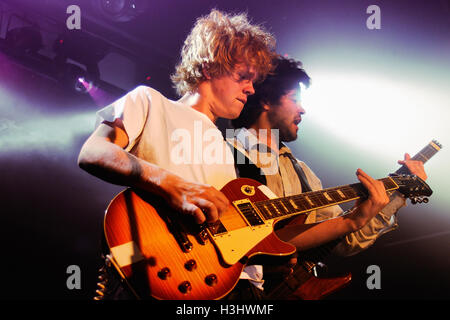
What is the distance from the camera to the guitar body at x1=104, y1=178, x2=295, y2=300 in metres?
1.07

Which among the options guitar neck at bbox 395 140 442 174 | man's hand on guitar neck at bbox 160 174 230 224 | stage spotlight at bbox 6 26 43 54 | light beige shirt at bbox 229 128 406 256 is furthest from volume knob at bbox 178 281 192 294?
stage spotlight at bbox 6 26 43 54

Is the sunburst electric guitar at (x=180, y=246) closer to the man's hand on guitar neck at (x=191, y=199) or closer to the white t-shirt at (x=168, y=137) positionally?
the man's hand on guitar neck at (x=191, y=199)

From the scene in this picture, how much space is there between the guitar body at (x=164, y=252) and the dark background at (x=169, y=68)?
2.72 metres

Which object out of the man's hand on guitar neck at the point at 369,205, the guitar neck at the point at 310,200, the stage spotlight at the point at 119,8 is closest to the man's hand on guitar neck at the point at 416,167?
the guitar neck at the point at 310,200

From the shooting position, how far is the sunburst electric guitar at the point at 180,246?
1082 mm

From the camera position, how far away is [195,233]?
50.4 inches

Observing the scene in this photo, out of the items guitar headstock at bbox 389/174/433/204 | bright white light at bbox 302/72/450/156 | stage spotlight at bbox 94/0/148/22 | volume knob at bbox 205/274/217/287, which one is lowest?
volume knob at bbox 205/274/217/287

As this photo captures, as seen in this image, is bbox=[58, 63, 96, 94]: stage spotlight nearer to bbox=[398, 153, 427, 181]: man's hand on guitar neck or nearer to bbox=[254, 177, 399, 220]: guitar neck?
bbox=[254, 177, 399, 220]: guitar neck

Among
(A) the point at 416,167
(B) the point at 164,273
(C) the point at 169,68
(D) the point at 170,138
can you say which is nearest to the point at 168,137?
(D) the point at 170,138

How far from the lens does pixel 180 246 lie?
3.98ft

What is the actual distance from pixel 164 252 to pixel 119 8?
12.2 feet

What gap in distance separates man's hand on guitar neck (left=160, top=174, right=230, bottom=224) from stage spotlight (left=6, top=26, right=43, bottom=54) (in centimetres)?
388

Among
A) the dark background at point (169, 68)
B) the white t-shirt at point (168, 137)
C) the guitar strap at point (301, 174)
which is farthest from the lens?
the dark background at point (169, 68)

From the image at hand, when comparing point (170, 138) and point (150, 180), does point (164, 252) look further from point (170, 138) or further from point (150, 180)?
point (170, 138)
